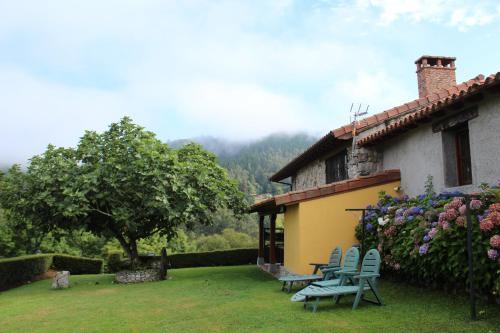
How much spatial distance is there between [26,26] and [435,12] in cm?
1259

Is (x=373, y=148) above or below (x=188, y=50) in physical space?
below

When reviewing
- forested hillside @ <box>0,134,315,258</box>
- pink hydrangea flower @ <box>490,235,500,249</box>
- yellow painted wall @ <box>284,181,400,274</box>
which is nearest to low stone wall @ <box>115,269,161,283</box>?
forested hillside @ <box>0,134,315,258</box>

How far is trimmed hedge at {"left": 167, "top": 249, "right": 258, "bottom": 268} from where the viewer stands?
2259 cm

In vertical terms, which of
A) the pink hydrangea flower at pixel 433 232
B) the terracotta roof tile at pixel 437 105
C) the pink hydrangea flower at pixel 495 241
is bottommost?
the pink hydrangea flower at pixel 495 241

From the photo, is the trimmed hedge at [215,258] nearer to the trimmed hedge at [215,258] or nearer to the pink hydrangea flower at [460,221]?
the trimmed hedge at [215,258]

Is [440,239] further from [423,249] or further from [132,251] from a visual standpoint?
[132,251]

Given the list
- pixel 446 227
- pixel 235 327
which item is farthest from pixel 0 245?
pixel 446 227

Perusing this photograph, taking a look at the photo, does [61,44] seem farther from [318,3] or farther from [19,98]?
[19,98]

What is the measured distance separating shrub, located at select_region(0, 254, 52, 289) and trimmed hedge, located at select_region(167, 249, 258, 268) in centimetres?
683

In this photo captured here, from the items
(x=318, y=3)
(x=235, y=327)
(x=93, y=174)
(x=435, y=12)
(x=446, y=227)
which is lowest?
(x=235, y=327)

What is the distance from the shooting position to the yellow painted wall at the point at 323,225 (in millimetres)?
10188

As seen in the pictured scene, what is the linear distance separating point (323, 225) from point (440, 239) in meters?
3.82

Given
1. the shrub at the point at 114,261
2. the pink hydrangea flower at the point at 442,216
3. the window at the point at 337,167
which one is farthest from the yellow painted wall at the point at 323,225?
the shrub at the point at 114,261

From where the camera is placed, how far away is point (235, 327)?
6211mm
